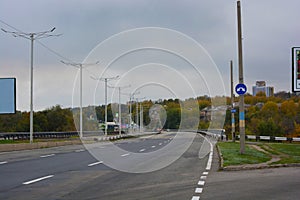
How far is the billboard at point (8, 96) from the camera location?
46.2 m

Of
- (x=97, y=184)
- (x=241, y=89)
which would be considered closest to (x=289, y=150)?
(x=241, y=89)

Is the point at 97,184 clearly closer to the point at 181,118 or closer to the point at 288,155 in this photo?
the point at 288,155

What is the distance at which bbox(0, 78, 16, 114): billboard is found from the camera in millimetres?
46188

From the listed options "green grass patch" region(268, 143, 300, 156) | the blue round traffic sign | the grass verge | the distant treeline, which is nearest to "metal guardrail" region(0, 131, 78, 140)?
the distant treeline

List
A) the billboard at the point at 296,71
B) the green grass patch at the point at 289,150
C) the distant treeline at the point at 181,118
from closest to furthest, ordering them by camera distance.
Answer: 1. the billboard at the point at 296,71
2. the green grass patch at the point at 289,150
3. the distant treeline at the point at 181,118

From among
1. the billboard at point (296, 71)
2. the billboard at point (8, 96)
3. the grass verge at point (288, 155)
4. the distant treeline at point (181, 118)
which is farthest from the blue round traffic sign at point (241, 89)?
the distant treeline at point (181, 118)

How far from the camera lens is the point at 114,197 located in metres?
10.6

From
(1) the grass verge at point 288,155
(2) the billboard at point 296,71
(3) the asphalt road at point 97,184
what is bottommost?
(1) the grass verge at point 288,155

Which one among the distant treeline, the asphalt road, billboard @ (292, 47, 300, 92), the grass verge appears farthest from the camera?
the distant treeline

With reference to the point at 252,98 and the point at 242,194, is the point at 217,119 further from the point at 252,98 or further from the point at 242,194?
the point at 252,98

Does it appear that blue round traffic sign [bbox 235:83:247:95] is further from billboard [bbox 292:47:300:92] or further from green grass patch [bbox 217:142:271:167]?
green grass patch [bbox 217:142:271:167]

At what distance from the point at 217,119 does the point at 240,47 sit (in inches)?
1019

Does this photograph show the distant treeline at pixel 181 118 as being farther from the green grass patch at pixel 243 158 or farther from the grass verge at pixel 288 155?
the green grass patch at pixel 243 158

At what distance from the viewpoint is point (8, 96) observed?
46.5 meters
